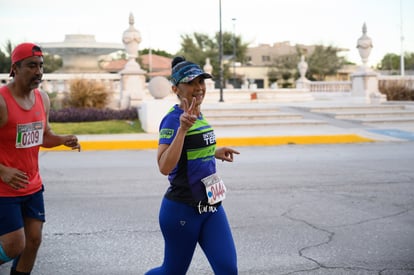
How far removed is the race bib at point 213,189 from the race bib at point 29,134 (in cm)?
128

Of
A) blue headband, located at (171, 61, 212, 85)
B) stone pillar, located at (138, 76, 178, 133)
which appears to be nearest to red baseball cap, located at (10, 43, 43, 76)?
blue headband, located at (171, 61, 212, 85)

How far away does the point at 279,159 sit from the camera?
1141 cm

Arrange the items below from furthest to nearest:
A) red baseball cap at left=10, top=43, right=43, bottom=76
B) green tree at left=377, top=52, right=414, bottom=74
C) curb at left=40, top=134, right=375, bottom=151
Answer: green tree at left=377, top=52, right=414, bottom=74 → curb at left=40, top=134, right=375, bottom=151 → red baseball cap at left=10, top=43, right=43, bottom=76

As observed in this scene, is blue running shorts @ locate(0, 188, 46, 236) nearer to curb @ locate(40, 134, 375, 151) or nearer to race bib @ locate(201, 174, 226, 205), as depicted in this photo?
race bib @ locate(201, 174, 226, 205)

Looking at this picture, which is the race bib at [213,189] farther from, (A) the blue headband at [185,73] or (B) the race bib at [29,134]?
(B) the race bib at [29,134]

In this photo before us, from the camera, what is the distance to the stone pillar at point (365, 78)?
27.1 m

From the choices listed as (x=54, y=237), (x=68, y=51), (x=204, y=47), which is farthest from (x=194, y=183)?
(x=204, y=47)

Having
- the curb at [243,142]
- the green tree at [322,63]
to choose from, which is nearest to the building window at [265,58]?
the green tree at [322,63]

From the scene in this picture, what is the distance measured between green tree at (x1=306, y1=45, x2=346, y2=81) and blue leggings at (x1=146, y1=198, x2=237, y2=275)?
66107mm

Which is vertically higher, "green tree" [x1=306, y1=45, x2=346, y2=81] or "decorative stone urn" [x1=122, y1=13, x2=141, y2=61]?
"green tree" [x1=306, y1=45, x2=346, y2=81]

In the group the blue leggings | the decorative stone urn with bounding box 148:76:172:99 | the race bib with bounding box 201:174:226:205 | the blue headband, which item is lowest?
the blue leggings

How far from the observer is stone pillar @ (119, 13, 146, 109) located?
842 inches

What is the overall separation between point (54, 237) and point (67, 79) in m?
16.1

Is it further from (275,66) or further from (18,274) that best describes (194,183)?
(275,66)
